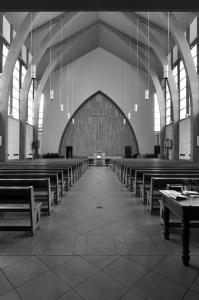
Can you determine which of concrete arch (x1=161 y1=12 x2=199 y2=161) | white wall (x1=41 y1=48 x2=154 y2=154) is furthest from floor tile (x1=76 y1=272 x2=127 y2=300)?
white wall (x1=41 y1=48 x2=154 y2=154)

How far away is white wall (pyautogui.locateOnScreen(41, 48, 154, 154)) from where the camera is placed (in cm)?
2073

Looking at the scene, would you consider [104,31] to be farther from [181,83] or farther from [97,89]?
[181,83]

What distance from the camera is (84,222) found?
12.6 ft

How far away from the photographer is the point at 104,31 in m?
17.6

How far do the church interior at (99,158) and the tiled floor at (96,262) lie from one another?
1 cm

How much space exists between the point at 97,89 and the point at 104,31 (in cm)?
472

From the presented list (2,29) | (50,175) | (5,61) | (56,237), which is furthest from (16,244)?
(2,29)

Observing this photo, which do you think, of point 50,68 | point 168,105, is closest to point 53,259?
point 50,68

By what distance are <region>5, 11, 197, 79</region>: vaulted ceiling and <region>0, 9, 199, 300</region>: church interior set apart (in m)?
0.09

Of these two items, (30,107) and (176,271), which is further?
(30,107)

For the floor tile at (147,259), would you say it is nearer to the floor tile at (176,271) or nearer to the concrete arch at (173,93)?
the floor tile at (176,271)

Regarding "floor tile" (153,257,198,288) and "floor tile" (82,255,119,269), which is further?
"floor tile" (82,255,119,269)

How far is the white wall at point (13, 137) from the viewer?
46.0 ft

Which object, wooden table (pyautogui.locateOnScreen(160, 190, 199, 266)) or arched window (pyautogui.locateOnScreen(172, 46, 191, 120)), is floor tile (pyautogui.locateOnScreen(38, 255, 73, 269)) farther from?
arched window (pyautogui.locateOnScreen(172, 46, 191, 120))
